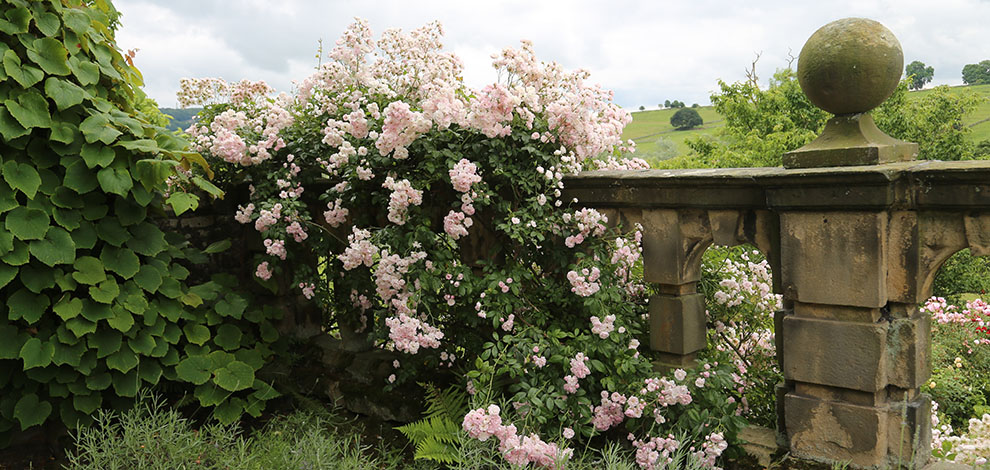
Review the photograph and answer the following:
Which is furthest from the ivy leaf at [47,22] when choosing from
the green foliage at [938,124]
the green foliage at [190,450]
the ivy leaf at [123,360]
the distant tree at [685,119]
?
the distant tree at [685,119]

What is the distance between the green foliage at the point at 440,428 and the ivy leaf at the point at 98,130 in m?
2.01

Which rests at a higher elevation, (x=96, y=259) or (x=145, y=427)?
(x=96, y=259)

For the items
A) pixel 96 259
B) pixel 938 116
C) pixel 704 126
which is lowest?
pixel 96 259

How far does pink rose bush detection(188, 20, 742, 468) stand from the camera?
10.3 feet

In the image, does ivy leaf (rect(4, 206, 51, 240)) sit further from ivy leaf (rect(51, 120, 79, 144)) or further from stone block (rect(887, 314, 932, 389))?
stone block (rect(887, 314, 932, 389))

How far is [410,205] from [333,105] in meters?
0.86

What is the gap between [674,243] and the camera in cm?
328

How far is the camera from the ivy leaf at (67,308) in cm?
349

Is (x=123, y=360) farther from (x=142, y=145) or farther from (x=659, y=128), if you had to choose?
(x=659, y=128)

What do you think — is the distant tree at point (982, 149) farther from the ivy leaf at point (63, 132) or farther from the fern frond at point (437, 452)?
the ivy leaf at point (63, 132)

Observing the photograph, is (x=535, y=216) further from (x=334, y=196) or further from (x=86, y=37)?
(x=86, y=37)

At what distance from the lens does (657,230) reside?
3334 millimetres

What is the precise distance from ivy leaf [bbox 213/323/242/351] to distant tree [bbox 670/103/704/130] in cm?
6442

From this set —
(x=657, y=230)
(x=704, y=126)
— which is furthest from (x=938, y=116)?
(x=704, y=126)
